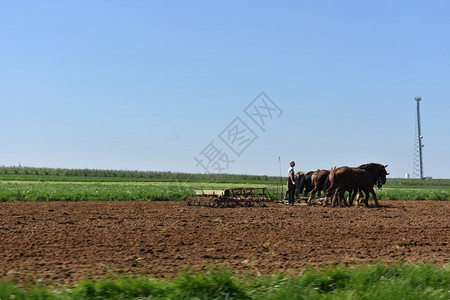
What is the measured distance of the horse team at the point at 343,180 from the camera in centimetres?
2422

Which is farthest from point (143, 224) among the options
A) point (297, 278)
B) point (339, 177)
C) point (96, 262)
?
point (339, 177)

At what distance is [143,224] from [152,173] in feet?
268

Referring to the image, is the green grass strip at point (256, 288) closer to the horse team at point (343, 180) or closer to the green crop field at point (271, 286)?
the green crop field at point (271, 286)

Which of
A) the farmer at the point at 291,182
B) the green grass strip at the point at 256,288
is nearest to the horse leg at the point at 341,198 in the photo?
the farmer at the point at 291,182

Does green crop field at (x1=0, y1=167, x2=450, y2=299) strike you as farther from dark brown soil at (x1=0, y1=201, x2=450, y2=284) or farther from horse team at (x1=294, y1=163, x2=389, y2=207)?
horse team at (x1=294, y1=163, x2=389, y2=207)

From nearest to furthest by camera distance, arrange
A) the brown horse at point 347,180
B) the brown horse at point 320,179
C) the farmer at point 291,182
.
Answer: the farmer at point 291,182 → the brown horse at point 347,180 → the brown horse at point 320,179

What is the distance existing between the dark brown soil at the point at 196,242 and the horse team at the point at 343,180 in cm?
534

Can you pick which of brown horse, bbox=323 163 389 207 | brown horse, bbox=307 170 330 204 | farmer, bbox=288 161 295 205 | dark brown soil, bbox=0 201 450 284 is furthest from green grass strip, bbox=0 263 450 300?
brown horse, bbox=307 170 330 204

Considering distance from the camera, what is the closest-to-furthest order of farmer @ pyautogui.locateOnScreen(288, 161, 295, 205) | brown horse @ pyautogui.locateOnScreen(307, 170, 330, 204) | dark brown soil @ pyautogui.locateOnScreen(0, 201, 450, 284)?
dark brown soil @ pyautogui.locateOnScreen(0, 201, 450, 284)
farmer @ pyautogui.locateOnScreen(288, 161, 295, 205)
brown horse @ pyautogui.locateOnScreen(307, 170, 330, 204)

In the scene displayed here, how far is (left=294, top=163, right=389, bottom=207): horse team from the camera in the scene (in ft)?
79.5

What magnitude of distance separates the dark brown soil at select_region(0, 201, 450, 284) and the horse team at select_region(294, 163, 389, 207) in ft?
17.5

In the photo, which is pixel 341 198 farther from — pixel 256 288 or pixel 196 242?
pixel 256 288

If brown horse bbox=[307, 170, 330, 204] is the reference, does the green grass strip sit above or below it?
below

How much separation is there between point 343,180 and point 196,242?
1361cm
